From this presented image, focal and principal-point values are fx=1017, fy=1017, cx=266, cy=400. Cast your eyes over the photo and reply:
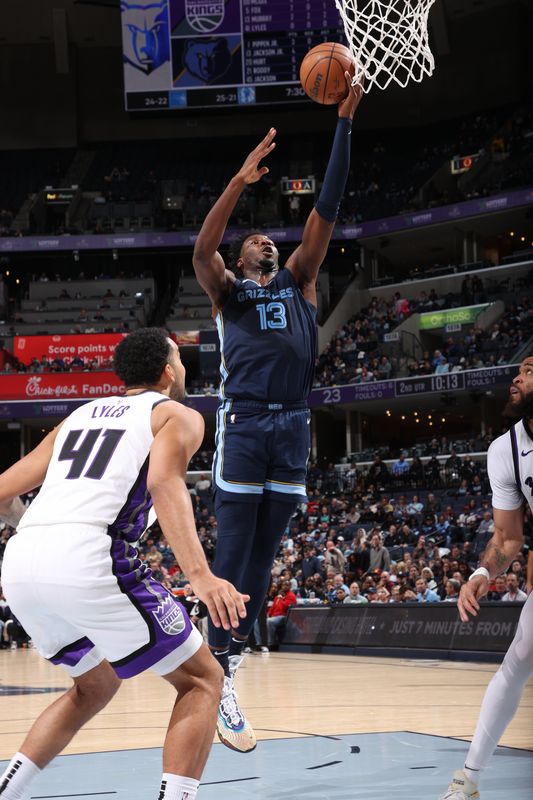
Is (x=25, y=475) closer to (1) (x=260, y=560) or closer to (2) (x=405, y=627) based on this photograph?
(1) (x=260, y=560)

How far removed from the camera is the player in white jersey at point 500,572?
4.50 m

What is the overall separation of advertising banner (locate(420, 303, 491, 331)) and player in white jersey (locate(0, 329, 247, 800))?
102 feet

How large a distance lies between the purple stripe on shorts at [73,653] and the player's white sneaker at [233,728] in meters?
1.32

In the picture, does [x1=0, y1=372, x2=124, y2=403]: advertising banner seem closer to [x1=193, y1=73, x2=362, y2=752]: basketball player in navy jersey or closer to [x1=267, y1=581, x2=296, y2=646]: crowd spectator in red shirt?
[x1=267, y1=581, x2=296, y2=646]: crowd spectator in red shirt

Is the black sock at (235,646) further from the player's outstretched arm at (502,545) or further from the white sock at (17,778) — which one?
the white sock at (17,778)

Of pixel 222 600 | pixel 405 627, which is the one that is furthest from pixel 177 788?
pixel 405 627

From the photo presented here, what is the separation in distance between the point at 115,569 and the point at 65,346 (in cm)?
3328

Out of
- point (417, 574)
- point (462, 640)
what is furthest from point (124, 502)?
point (417, 574)

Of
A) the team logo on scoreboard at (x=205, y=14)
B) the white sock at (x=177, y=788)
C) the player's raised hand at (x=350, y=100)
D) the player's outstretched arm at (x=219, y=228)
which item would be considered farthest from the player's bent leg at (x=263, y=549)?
the team logo on scoreboard at (x=205, y=14)

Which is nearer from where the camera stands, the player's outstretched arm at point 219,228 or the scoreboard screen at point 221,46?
the player's outstretched arm at point 219,228

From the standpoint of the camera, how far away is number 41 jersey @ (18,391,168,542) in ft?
12.7

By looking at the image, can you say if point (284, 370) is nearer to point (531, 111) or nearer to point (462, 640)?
point (462, 640)

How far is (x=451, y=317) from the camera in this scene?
114 feet

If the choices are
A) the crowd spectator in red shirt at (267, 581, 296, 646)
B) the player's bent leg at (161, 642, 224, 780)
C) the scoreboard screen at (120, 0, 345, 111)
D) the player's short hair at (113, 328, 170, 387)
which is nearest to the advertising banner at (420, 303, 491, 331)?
the scoreboard screen at (120, 0, 345, 111)
